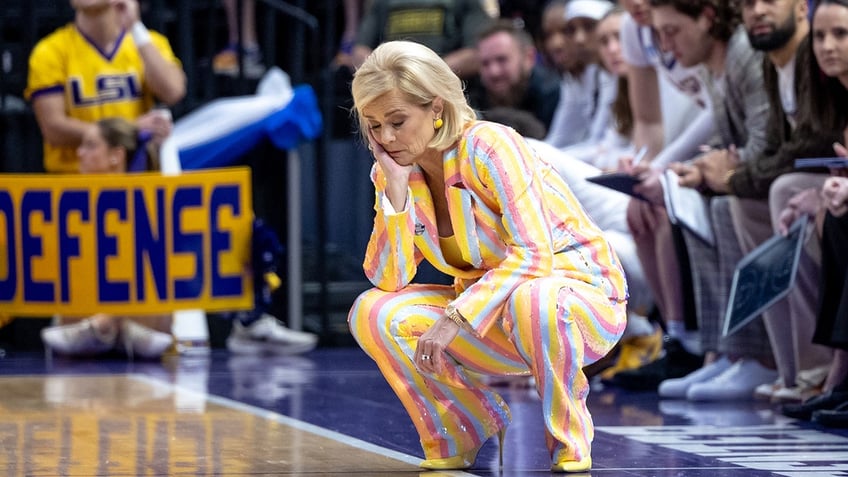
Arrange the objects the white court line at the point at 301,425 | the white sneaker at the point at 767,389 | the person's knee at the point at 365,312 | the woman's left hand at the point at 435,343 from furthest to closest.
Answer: the white sneaker at the point at 767,389 → the white court line at the point at 301,425 → the person's knee at the point at 365,312 → the woman's left hand at the point at 435,343

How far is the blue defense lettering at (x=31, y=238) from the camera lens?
7262mm

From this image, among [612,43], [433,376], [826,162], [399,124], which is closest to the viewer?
[399,124]

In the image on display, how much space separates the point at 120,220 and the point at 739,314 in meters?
3.44

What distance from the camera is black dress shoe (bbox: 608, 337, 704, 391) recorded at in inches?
218

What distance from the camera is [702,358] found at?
5672 mm

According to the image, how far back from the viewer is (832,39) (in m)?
4.57

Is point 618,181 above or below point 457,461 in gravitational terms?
above

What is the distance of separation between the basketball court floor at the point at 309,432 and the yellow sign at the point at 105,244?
3.72ft

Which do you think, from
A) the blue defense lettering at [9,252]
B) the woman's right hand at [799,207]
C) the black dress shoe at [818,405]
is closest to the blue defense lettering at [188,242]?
the blue defense lettering at [9,252]

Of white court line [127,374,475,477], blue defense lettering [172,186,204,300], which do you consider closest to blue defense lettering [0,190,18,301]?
blue defense lettering [172,186,204,300]

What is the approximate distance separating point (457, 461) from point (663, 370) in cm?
229

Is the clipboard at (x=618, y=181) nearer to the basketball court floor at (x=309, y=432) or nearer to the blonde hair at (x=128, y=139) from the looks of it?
the basketball court floor at (x=309, y=432)

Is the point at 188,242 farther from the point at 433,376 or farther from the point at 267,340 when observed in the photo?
the point at 433,376

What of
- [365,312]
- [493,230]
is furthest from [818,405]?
[365,312]
